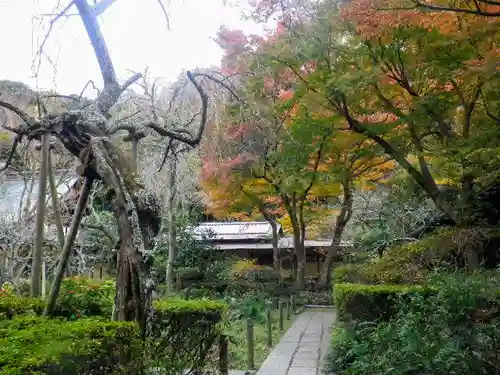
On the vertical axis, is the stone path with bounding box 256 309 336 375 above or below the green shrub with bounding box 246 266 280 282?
below

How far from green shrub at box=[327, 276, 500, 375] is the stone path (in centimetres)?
176

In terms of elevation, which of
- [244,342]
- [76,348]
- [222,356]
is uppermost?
[76,348]

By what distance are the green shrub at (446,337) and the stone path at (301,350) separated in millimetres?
1761

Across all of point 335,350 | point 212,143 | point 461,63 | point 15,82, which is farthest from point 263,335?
point 15,82

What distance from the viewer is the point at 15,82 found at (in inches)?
683

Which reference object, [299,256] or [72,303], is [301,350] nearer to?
[72,303]

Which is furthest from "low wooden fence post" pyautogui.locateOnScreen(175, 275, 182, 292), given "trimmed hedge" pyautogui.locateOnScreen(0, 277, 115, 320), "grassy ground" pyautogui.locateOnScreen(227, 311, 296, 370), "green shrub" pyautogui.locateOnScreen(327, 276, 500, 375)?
"green shrub" pyautogui.locateOnScreen(327, 276, 500, 375)

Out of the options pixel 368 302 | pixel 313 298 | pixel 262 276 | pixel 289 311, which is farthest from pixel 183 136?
pixel 262 276

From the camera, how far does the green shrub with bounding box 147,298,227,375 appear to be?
5.45 metres

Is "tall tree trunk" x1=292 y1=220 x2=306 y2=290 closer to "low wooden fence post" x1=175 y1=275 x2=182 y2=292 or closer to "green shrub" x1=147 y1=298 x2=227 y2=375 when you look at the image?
"low wooden fence post" x1=175 y1=275 x2=182 y2=292

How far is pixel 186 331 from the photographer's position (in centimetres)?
598

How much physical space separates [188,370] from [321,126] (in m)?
6.78

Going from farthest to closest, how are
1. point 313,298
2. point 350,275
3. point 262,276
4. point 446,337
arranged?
point 262,276, point 313,298, point 350,275, point 446,337

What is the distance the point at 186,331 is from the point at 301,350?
3317 mm
